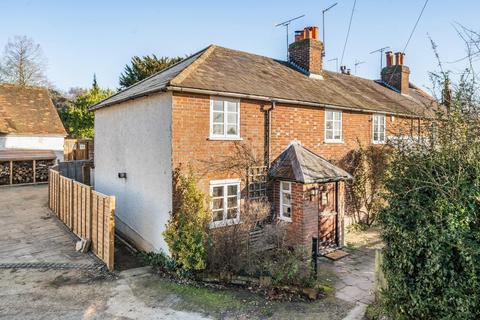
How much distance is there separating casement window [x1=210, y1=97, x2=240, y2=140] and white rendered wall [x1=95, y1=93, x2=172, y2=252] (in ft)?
5.18

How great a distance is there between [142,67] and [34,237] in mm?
24025

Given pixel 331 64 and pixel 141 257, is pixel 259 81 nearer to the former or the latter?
pixel 141 257

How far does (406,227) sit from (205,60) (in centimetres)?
987

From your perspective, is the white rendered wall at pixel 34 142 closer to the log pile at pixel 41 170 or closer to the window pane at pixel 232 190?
the log pile at pixel 41 170

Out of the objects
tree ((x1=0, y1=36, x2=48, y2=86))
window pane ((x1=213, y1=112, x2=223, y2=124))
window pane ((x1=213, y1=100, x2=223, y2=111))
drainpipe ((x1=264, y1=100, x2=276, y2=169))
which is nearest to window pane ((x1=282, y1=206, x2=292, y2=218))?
drainpipe ((x1=264, y1=100, x2=276, y2=169))

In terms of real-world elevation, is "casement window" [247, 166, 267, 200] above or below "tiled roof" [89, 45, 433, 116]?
below

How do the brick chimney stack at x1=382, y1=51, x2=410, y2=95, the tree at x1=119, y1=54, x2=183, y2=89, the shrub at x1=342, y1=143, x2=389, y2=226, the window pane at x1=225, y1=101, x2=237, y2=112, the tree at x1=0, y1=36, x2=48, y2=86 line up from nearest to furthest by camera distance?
Answer: 1. the window pane at x1=225, y1=101, x2=237, y2=112
2. the shrub at x1=342, y1=143, x2=389, y2=226
3. the brick chimney stack at x1=382, y1=51, x2=410, y2=95
4. the tree at x1=119, y1=54, x2=183, y2=89
5. the tree at x1=0, y1=36, x2=48, y2=86

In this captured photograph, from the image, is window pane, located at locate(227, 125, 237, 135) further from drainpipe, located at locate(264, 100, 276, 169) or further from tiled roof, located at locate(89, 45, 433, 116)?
drainpipe, located at locate(264, 100, 276, 169)

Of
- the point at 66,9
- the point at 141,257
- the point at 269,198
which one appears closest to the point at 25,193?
the point at 66,9

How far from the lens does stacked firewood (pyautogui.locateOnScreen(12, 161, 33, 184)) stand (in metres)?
23.3

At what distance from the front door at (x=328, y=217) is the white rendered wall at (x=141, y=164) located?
581 cm

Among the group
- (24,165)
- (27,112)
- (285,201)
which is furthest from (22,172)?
(285,201)

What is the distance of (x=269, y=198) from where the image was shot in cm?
1220

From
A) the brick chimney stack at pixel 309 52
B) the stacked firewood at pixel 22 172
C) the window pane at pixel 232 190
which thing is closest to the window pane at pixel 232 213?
the window pane at pixel 232 190
